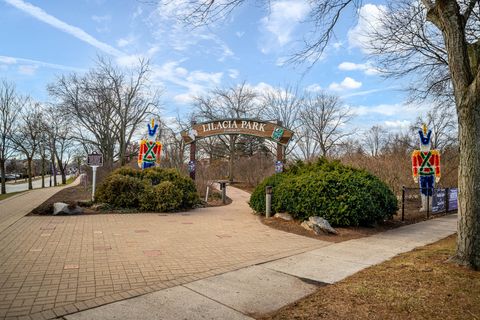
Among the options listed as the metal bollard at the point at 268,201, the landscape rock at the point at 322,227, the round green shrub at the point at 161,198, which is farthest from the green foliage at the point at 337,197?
the round green shrub at the point at 161,198

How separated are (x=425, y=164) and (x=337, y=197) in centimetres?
715

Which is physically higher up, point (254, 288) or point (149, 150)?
point (149, 150)

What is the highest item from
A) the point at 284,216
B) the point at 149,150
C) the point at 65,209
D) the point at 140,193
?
the point at 149,150

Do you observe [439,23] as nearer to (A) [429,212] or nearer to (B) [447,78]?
(A) [429,212]

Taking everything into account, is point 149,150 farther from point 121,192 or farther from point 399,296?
point 399,296

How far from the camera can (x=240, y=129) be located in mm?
15891

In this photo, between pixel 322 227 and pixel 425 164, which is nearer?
pixel 322 227

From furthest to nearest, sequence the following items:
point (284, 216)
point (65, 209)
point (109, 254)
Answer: point (65, 209) < point (284, 216) < point (109, 254)

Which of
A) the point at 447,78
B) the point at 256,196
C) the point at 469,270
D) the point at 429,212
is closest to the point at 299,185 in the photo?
the point at 256,196

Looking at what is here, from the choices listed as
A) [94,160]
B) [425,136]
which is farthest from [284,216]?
[94,160]

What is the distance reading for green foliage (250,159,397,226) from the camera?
8.85 meters

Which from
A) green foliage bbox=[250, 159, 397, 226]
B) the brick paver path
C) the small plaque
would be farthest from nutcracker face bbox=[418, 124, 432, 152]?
the small plaque

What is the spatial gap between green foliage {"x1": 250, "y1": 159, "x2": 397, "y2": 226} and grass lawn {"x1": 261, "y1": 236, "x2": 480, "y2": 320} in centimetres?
351

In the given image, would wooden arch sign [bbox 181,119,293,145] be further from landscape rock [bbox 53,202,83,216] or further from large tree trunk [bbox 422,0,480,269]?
large tree trunk [bbox 422,0,480,269]
